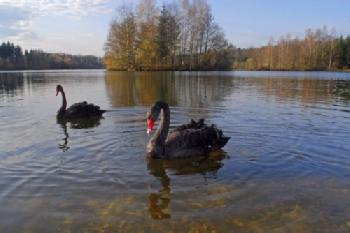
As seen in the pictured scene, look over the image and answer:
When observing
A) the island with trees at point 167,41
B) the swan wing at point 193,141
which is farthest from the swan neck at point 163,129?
the island with trees at point 167,41

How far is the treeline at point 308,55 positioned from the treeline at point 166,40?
25464 millimetres

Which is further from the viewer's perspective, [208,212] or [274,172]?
[274,172]

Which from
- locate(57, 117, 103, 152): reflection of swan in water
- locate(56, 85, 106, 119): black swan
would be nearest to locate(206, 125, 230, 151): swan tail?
locate(57, 117, 103, 152): reflection of swan in water

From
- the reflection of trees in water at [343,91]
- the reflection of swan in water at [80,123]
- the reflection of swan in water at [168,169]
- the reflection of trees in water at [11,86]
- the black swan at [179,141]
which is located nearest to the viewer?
the reflection of swan in water at [168,169]

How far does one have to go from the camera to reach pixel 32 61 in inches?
5000

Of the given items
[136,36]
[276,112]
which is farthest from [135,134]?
[136,36]

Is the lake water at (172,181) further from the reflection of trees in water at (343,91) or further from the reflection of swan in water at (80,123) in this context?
the reflection of trees in water at (343,91)

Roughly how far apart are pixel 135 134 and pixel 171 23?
203ft

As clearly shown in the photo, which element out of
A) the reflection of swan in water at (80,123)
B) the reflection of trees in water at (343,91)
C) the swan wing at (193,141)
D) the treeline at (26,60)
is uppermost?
the treeline at (26,60)

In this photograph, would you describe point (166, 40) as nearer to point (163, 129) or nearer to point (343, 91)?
Answer: point (343, 91)

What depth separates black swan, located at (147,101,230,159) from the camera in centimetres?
798

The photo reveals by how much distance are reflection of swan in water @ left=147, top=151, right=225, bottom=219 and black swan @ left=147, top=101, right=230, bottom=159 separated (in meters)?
0.15

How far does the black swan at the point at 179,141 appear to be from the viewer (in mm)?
7977

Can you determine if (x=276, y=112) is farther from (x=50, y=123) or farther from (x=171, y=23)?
(x=171, y=23)
